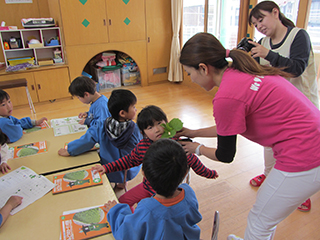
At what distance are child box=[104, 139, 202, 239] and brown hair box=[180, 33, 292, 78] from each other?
1.23 feet

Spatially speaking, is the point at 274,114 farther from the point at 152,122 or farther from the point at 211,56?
the point at 152,122

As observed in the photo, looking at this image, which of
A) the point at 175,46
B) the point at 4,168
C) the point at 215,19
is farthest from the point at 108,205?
the point at 175,46

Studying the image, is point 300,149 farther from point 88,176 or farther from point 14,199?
point 14,199

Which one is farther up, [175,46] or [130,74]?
[175,46]

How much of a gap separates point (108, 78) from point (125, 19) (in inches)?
46.3

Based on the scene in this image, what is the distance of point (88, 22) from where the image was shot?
4332mm

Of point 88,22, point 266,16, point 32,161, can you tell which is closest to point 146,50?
point 88,22

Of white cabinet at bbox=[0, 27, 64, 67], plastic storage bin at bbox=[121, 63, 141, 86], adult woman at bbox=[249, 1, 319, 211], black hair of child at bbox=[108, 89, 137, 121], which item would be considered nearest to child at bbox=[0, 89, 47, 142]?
black hair of child at bbox=[108, 89, 137, 121]

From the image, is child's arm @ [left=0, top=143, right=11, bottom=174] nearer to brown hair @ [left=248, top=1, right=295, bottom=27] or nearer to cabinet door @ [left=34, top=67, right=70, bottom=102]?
brown hair @ [left=248, top=1, right=295, bottom=27]

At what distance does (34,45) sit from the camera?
13.6 ft

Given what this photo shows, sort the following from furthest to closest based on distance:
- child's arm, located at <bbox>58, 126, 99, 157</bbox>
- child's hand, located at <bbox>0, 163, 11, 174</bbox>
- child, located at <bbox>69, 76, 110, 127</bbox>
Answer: child, located at <bbox>69, 76, 110, 127</bbox> → child's arm, located at <bbox>58, 126, 99, 157</bbox> → child's hand, located at <bbox>0, 163, 11, 174</bbox>

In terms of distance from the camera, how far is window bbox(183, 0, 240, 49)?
399cm

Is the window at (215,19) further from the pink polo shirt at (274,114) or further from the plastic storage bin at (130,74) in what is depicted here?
the pink polo shirt at (274,114)

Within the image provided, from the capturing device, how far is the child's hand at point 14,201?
1072 mm
